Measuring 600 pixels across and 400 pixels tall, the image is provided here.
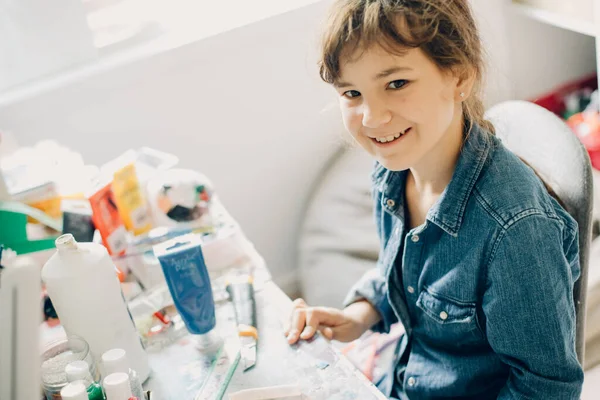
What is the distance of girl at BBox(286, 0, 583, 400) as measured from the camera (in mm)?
792

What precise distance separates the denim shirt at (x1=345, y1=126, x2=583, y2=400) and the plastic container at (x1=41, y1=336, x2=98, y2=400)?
441mm

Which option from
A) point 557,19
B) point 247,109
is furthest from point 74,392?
point 557,19

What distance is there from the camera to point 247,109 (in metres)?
1.67

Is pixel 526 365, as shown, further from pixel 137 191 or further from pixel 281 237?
pixel 281 237

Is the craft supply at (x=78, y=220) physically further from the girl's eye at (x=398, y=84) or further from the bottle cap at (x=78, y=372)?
the girl's eye at (x=398, y=84)

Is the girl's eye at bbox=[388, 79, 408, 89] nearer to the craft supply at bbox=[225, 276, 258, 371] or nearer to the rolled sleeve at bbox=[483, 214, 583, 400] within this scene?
the rolled sleeve at bbox=[483, 214, 583, 400]

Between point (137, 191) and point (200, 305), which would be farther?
point (137, 191)

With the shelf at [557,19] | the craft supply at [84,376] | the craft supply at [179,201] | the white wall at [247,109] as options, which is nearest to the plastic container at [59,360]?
the craft supply at [84,376]

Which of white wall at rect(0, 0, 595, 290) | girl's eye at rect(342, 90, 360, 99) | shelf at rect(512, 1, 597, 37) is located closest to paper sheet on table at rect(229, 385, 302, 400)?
girl's eye at rect(342, 90, 360, 99)

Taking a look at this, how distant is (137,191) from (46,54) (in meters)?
0.56

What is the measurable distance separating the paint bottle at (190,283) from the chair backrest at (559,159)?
1.52 feet

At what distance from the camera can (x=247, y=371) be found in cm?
86

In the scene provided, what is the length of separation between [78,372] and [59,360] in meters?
0.06

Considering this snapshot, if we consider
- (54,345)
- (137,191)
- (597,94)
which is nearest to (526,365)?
(54,345)
